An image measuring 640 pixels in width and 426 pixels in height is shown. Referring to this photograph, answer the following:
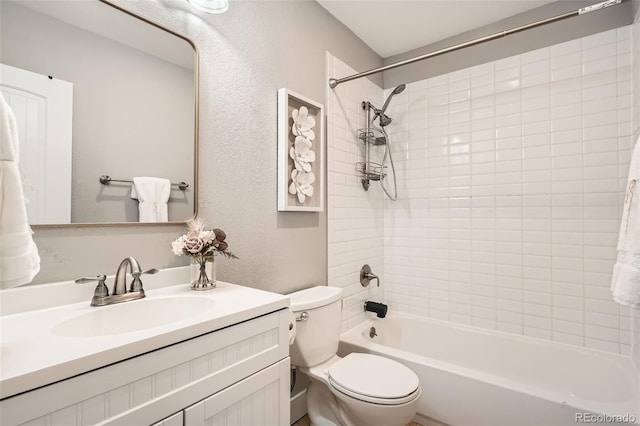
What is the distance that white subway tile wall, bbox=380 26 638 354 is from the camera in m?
1.89

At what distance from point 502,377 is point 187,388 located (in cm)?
185

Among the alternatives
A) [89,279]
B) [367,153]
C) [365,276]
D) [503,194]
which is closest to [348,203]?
[367,153]

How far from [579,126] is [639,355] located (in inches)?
52.6

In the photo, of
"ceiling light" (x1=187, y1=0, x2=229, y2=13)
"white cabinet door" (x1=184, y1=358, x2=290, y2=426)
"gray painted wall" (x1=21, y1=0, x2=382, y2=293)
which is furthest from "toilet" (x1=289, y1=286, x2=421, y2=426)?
"ceiling light" (x1=187, y1=0, x2=229, y2=13)

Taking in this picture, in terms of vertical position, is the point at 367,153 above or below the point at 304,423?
Result: above

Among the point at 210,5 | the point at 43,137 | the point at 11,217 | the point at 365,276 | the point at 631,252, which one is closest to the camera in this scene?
the point at 11,217

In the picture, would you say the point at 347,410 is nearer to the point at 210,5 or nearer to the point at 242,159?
the point at 242,159

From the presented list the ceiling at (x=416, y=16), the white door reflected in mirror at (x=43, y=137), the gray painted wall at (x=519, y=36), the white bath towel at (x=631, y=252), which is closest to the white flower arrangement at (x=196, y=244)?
the white door reflected in mirror at (x=43, y=137)

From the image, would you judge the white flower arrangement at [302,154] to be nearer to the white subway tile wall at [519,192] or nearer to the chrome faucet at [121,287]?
the chrome faucet at [121,287]

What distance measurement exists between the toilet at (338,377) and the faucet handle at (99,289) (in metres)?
0.79

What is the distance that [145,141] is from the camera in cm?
124

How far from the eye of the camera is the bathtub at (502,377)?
142 cm

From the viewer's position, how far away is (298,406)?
1.83m

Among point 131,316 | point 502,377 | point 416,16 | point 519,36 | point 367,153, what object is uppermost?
point 416,16
